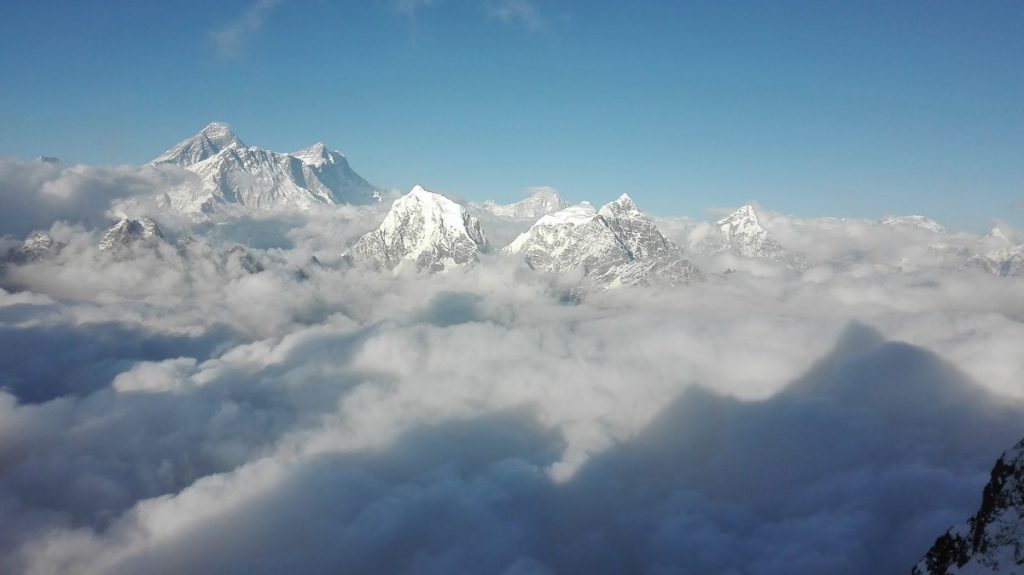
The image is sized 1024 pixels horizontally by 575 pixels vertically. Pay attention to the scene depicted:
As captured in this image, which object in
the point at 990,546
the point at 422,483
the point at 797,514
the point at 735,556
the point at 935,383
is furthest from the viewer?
the point at 935,383

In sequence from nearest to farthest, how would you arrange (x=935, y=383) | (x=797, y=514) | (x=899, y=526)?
1. (x=899, y=526)
2. (x=797, y=514)
3. (x=935, y=383)

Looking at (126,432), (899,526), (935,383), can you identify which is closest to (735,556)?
(899,526)

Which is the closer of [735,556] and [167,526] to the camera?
[735,556]

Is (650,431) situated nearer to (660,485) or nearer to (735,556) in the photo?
(660,485)

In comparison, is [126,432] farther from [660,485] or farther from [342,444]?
[660,485]

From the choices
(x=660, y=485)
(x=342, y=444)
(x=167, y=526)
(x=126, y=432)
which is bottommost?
(x=660, y=485)

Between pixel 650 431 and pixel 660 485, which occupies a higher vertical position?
pixel 650 431

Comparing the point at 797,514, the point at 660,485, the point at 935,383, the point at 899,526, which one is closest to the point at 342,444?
the point at 660,485
